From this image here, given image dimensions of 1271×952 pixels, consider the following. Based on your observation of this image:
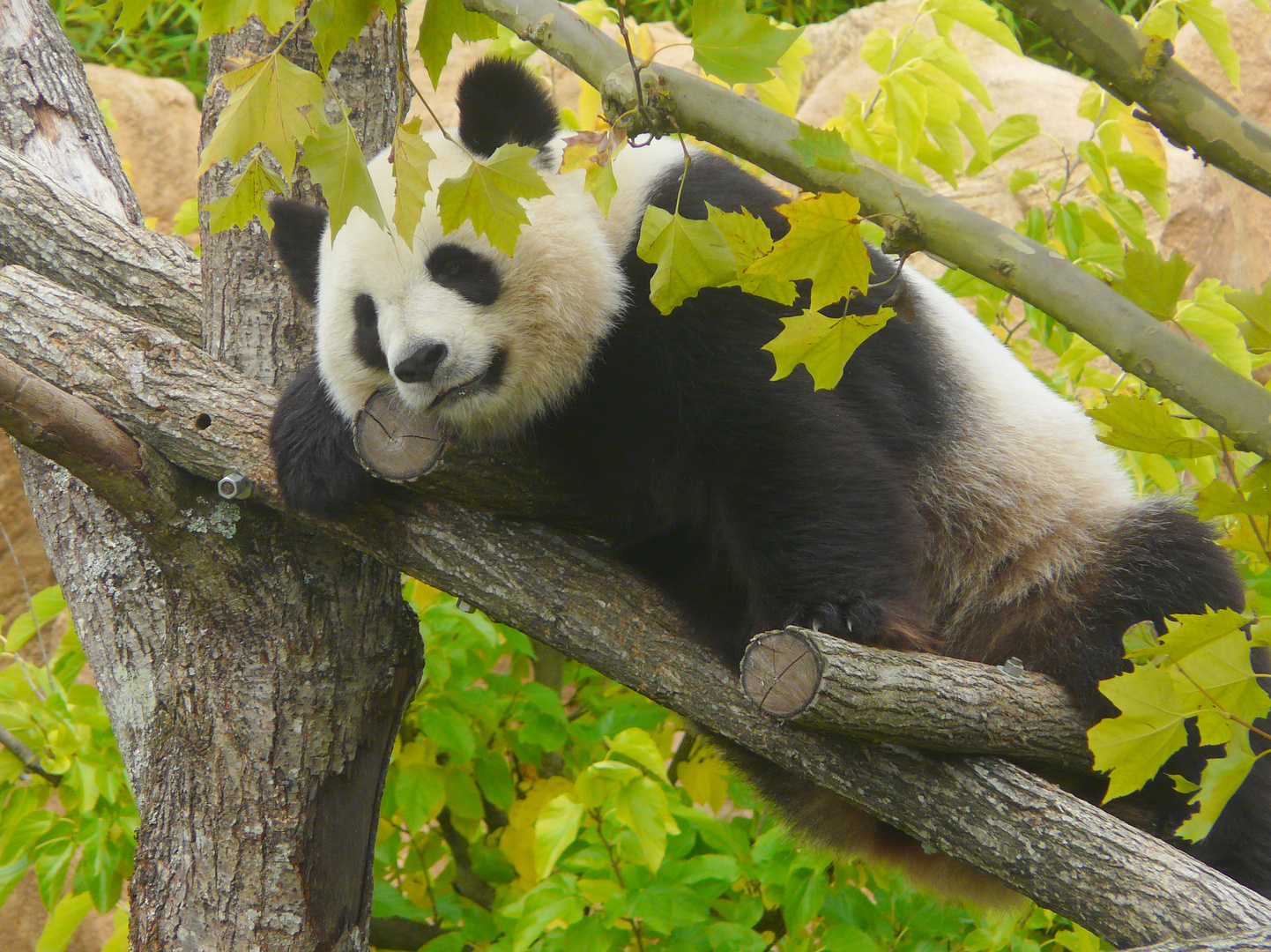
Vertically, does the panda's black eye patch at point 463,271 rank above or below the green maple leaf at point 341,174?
below

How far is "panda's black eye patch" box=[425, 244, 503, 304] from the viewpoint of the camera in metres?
1.78

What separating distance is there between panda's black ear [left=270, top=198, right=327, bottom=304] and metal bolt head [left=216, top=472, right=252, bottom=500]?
1.43ft

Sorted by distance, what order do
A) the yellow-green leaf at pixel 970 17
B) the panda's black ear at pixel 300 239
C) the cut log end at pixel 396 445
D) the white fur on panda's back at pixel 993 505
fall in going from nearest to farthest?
the cut log end at pixel 396 445 < the panda's black ear at pixel 300 239 < the white fur on panda's back at pixel 993 505 < the yellow-green leaf at pixel 970 17

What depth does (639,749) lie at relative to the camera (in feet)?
6.39

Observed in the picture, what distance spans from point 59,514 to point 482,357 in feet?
3.14

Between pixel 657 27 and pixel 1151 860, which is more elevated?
pixel 657 27

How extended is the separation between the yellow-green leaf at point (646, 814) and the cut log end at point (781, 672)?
1.88 ft

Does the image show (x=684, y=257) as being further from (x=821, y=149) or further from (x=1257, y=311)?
(x=1257, y=311)

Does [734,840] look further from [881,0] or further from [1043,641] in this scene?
[881,0]

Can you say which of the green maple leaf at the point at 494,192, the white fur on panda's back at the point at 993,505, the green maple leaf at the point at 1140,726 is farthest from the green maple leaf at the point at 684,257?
the white fur on panda's back at the point at 993,505

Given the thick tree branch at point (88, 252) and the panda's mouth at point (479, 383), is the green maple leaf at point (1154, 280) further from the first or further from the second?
the thick tree branch at point (88, 252)

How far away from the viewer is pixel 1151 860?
4.56 feet

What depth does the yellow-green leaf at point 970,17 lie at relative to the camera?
2.38 metres

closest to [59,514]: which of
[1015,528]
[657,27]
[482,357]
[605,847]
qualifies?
[482,357]
